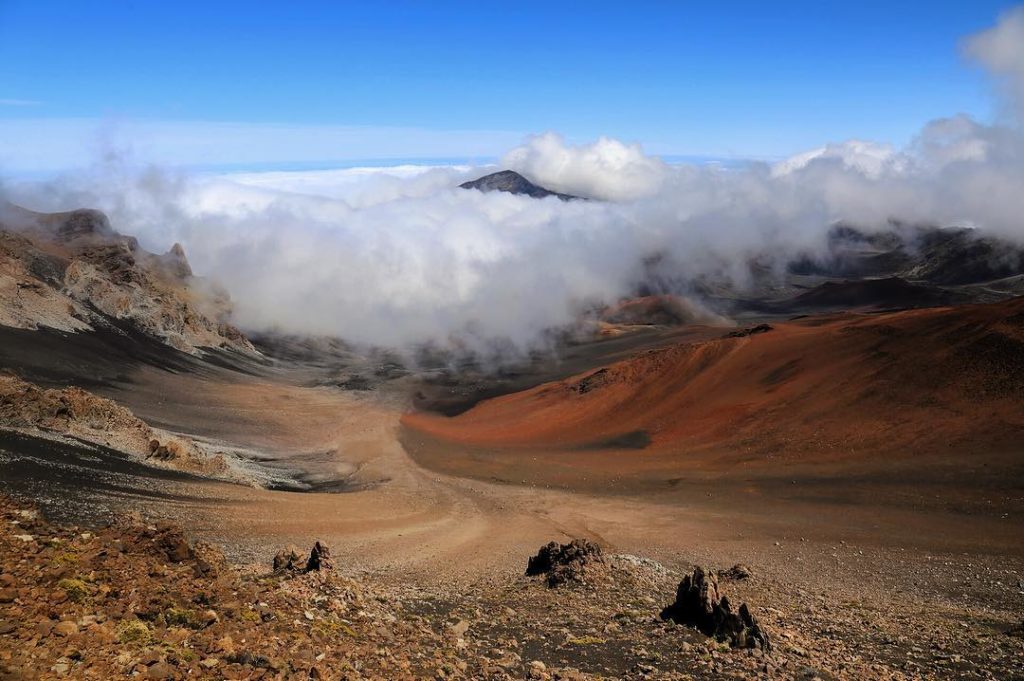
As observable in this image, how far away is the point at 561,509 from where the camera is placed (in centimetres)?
3478

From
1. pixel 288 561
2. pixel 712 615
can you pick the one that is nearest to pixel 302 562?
pixel 288 561

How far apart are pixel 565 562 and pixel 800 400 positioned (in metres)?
30.2

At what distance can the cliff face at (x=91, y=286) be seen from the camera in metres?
64.7

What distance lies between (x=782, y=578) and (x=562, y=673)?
12799 mm

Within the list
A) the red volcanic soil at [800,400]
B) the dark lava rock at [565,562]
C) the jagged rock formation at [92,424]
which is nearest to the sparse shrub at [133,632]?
the dark lava rock at [565,562]

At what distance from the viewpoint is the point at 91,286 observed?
7925cm

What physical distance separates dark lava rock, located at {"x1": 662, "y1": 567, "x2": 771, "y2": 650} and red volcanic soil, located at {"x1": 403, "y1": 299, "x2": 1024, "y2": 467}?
931 inches

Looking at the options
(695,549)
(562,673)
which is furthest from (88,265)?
(562,673)

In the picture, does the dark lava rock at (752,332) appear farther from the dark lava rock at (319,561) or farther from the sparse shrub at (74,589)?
the sparse shrub at (74,589)

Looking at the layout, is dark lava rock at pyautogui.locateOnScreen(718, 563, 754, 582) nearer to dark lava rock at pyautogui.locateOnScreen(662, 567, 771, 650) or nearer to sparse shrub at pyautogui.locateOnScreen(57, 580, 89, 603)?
dark lava rock at pyautogui.locateOnScreen(662, 567, 771, 650)

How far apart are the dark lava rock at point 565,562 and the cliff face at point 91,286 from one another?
54314 millimetres

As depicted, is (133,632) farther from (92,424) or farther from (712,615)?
(92,424)

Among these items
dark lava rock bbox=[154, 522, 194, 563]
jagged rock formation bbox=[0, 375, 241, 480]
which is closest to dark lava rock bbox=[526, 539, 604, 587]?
dark lava rock bbox=[154, 522, 194, 563]

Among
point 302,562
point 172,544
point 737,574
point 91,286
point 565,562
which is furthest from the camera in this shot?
point 91,286
